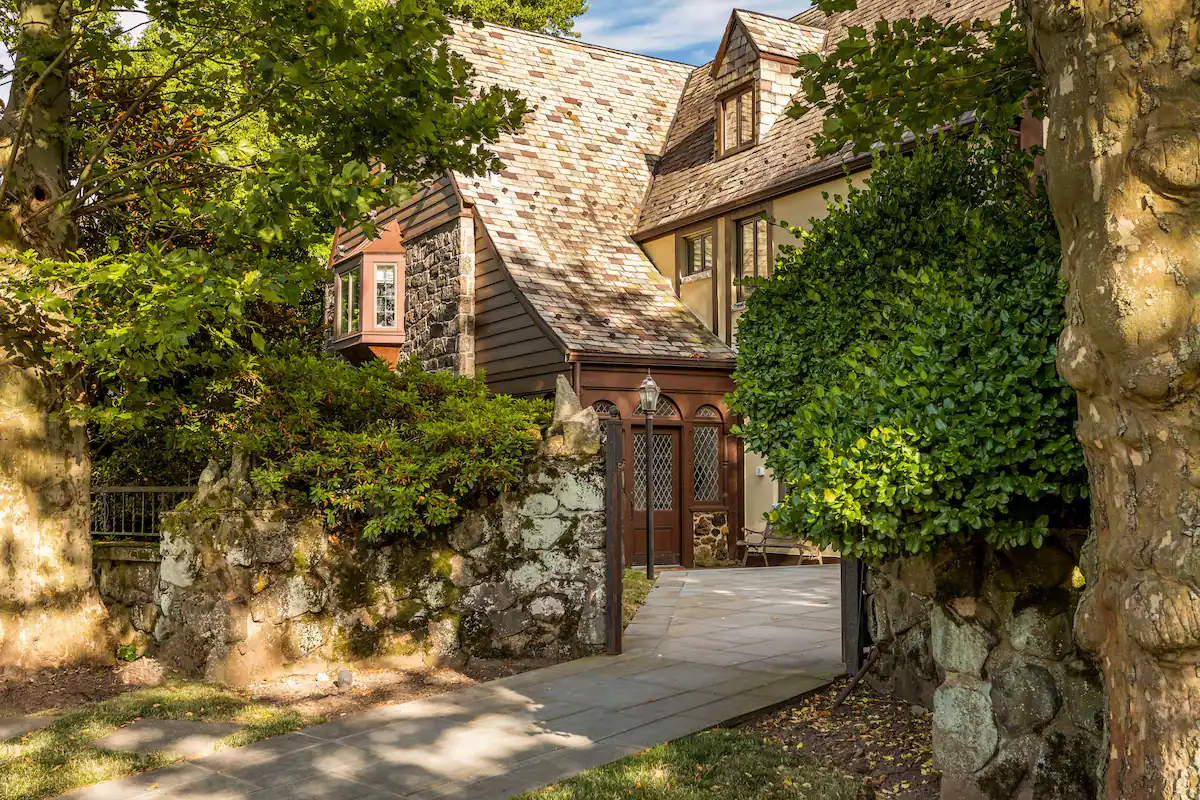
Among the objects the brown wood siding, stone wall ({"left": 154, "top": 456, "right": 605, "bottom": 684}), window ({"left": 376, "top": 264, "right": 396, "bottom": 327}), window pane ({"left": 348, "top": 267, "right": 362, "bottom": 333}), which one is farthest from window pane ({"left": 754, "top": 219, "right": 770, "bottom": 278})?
stone wall ({"left": 154, "top": 456, "right": 605, "bottom": 684})

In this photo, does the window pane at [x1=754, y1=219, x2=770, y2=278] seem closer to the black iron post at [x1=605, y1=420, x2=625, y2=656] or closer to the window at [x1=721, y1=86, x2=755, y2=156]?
the window at [x1=721, y1=86, x2=755, y2=156]

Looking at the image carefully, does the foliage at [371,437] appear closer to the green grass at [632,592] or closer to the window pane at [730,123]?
the green grass at [632,592]

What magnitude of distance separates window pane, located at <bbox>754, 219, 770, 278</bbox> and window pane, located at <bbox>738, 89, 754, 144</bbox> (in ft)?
6.72

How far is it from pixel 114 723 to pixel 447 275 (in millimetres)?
12881

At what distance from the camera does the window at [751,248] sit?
57.4ft

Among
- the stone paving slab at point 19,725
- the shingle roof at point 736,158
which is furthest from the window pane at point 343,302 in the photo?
the stone paving slab at point 19,725

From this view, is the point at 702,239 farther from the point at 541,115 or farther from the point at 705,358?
the point at 541,115

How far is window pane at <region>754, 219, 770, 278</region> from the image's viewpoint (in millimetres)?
17359

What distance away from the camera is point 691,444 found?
1781 cm

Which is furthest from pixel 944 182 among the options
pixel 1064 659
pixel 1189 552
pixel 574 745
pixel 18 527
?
pixel 18 527

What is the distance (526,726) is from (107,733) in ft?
8.74

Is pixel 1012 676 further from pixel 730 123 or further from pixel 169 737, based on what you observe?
pixel 730 123

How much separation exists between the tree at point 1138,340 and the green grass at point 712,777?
5.81 ft

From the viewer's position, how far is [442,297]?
18.9 m
